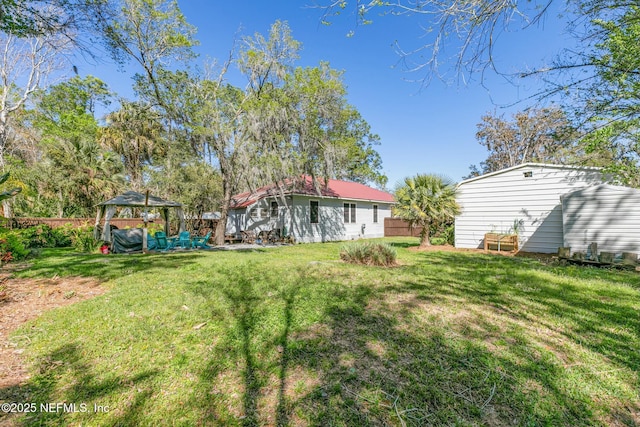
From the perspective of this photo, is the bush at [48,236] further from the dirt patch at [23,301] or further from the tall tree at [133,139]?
the tall tree at [133,139]

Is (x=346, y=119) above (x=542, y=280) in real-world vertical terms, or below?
above

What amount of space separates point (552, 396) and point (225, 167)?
498 inches

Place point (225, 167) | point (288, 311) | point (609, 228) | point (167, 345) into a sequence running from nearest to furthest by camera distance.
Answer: point (167, 345), point (288, 311), point (609, 228), point (225, 167)

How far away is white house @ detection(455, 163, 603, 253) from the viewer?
348 inches

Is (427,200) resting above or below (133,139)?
below

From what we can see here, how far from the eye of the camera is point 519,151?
22109 millimetres

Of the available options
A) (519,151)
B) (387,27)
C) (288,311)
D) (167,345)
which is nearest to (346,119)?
(387,27)

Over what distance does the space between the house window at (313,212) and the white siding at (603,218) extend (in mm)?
10644

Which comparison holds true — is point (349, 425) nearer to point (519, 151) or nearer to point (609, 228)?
point (609, 228)

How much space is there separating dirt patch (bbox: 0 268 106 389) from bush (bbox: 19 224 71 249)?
6560mm

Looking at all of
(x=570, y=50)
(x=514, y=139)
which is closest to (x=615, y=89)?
(x=570, y=50)

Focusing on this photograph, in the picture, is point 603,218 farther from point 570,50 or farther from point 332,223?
point 332,223

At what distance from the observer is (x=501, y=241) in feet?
31.8

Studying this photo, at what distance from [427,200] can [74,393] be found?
10497mm
